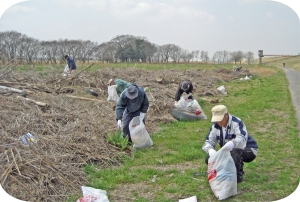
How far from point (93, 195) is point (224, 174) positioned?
5.12 ft

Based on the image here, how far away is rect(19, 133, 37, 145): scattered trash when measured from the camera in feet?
16.1

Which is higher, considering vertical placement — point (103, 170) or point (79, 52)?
point (79, 52)

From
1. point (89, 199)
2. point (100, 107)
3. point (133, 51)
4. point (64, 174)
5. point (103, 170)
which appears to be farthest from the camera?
point (133, 51)

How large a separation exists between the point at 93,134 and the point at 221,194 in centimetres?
280

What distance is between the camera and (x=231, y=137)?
12.9ft

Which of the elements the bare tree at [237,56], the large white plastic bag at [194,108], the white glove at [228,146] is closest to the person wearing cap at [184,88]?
the large white plastic bag at [194,108]

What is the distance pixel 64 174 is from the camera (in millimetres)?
4191

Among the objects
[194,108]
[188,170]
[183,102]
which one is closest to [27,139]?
[188,170]

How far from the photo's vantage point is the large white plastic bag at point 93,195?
3605mm

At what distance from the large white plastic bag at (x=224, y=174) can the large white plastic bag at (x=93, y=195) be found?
1.33 m

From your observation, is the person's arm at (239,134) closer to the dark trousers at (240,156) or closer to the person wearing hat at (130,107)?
the dark trousers at (240,156)

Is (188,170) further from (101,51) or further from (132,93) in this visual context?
(101,51)

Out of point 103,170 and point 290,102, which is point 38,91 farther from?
point 290,102

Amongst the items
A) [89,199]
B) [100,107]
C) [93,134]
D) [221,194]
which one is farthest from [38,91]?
[221,194]
